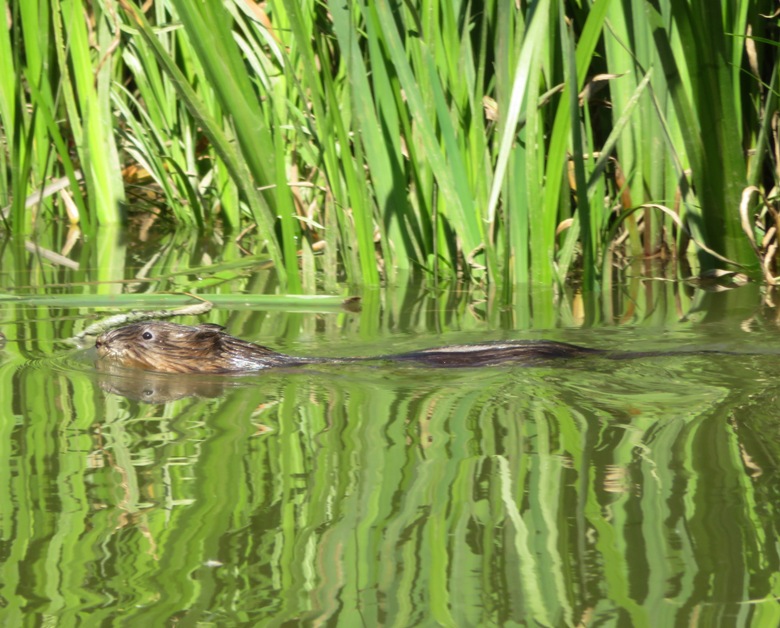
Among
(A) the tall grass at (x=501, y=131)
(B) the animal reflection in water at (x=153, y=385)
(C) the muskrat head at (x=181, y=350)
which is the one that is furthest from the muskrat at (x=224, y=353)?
(A) the tall grass at (x=501, y=131)

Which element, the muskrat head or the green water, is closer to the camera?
the green water

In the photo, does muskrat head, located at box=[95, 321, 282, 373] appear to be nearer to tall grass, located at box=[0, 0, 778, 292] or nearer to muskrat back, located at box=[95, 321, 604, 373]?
muskrat back, located at box=[95, 321, 604, 373]

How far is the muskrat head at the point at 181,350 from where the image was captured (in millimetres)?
3836

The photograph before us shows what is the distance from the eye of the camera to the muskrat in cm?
361

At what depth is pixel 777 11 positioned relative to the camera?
4.71m

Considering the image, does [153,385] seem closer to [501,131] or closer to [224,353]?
[224,353]

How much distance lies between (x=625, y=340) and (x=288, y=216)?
1.30m

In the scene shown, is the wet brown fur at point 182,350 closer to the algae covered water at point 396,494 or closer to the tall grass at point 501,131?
the algae covered water at point 396,494

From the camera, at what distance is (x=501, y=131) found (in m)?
4.30

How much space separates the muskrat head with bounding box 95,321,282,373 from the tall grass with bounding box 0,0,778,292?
0.57m

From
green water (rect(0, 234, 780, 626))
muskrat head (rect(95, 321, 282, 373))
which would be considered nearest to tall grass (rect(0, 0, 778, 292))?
muskrat head (rect(95, 321, 282, 373))

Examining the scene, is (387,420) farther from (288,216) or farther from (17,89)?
(17,89)

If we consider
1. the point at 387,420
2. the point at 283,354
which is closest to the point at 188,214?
the point at 283,354

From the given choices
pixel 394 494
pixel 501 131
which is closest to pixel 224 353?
pixel 501 131
